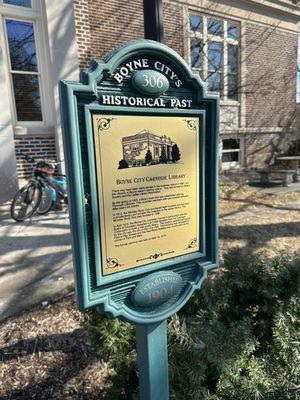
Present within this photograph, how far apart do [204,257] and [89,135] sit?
2.79 feet

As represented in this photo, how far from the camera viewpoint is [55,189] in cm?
664

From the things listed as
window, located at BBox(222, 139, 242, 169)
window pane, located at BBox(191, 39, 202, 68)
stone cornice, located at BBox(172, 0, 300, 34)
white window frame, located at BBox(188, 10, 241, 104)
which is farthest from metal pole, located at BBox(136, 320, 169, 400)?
window, located at BBox(222, 139, 242, 169)

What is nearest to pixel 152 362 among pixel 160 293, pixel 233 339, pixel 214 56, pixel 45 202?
pixel 160 293

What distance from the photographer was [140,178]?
4.34ft

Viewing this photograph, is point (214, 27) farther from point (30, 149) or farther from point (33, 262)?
point (33, 262)

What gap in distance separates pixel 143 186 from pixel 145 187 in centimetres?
1

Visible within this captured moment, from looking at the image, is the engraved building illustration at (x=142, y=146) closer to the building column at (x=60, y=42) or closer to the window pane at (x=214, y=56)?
the building column at (x=60, y=42)

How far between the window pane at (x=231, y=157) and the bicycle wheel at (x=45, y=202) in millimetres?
6993

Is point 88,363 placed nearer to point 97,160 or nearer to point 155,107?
point 97,160

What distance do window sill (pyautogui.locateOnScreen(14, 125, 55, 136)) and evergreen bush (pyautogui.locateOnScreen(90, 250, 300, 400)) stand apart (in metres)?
5.81

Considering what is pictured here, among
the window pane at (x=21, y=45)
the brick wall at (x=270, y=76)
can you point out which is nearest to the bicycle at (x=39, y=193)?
the window pane at (x=21, y=45)

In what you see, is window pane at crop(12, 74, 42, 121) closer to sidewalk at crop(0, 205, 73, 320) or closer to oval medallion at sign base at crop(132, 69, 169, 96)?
sidewalk at crop(0, 205, 73, 320)

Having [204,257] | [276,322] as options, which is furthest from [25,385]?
[276,322]

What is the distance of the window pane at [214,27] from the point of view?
32.9 feet
